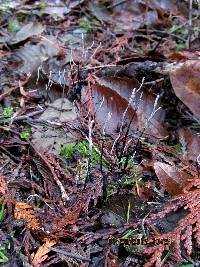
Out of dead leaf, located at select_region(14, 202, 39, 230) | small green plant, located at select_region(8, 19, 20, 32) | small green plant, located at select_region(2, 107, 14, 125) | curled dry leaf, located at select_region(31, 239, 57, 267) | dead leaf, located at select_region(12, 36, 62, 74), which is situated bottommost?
curled dry leaf, located at select_region(31, 239, 57, 267)

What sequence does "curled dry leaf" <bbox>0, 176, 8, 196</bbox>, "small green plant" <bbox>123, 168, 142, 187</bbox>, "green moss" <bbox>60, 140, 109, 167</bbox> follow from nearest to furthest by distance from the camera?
"curled dry leaf" <bbox>0, 176, 8, 196</bbox>, "small green plant" <bbox>123, 168, 142, 187</bbox>, "green moss" <bbox>60, 140, 109, 167</bbox>

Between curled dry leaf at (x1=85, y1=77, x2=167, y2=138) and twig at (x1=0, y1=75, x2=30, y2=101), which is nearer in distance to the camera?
curled dry leaf at (x1=85, y1=77, x2=167, y2=138)

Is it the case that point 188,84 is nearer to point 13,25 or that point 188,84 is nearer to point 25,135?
point 25,135

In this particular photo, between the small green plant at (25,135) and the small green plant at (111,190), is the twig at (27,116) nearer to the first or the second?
the small green plant at (25,135)

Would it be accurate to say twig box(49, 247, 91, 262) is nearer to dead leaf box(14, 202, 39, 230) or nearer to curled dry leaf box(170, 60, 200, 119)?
dead leaf box(14, 202, 39, 230)

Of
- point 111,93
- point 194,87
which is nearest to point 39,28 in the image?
point 111,93

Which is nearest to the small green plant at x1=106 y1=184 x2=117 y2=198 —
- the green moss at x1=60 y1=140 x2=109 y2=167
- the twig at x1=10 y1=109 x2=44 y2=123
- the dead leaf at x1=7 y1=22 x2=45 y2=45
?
the green moss at x1=60 y1=140 x2=109 y2=167

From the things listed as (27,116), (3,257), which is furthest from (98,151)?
(3,257)

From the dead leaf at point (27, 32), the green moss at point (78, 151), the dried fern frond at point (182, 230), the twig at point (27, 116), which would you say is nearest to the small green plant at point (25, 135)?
the twig at point (27, 116)
